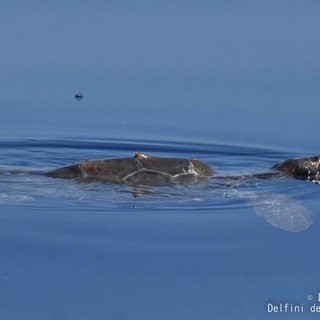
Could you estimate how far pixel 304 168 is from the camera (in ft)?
28.6

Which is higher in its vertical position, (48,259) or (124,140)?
(124,140)

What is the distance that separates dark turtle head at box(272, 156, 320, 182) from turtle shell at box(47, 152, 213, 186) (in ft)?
2.36

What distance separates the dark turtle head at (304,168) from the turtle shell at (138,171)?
2.36 feet

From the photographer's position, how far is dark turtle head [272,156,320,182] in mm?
8719

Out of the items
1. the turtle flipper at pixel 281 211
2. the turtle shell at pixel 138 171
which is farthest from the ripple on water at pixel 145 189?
the turtle shell at pixel 138 171

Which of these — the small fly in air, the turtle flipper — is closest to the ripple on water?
the turtle flipper

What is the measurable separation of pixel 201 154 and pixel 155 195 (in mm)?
Answer: 1314

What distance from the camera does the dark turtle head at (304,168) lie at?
8719 mm

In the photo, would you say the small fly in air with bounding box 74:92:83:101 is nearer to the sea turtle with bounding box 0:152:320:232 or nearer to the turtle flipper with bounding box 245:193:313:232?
the sea turtle with bounding box 0:152:320:232

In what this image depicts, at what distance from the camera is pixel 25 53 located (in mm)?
10562

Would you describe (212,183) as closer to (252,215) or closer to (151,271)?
(252,215)

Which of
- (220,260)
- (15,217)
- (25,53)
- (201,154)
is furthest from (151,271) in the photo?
(25,53)

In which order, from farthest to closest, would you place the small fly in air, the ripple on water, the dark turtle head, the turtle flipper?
the small fly in air → the dark turtle head → the ripple on water → the turtle flipper

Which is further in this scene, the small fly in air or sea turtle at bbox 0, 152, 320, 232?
the small fly in air
